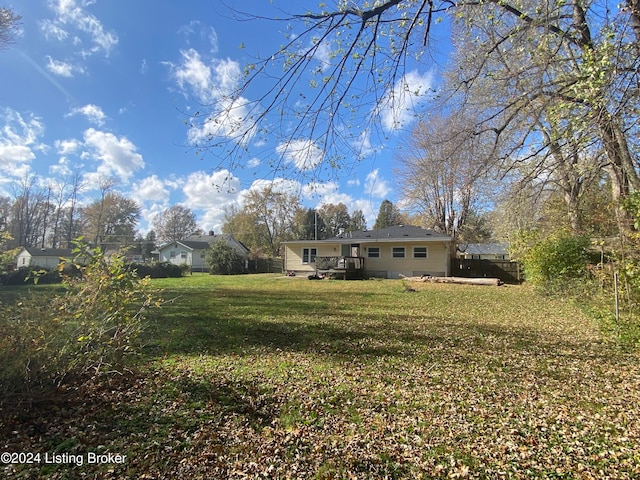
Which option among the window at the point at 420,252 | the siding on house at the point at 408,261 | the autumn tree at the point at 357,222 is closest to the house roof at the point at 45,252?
the siding on house at the point at 408,261

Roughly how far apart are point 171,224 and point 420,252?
42.8m

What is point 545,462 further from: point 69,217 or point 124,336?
point 69,217

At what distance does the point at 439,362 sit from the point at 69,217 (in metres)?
43.7

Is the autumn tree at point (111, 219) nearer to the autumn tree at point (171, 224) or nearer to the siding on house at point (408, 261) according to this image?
the autumn tree at point (171, 224)

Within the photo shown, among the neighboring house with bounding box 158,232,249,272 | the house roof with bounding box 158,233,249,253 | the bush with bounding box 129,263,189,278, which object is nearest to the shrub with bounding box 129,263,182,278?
the bush with bounding box 129,263,189,278

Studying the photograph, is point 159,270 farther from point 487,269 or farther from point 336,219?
point 336,219

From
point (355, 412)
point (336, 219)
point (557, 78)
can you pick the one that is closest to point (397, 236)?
point (557, 78)

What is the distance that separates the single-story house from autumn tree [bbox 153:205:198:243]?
1386 inches

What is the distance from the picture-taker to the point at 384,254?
795 inches

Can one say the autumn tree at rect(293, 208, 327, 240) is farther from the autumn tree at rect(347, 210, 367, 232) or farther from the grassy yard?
the grassy yard

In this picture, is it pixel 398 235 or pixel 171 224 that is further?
pixel 171 224

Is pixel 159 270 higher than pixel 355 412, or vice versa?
pixel 159 270

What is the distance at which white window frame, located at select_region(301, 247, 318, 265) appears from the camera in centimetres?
2230

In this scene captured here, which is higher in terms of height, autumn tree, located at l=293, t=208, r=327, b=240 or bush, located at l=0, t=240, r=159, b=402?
autumn tree, located at l=293, t=208, r=327, b=240
